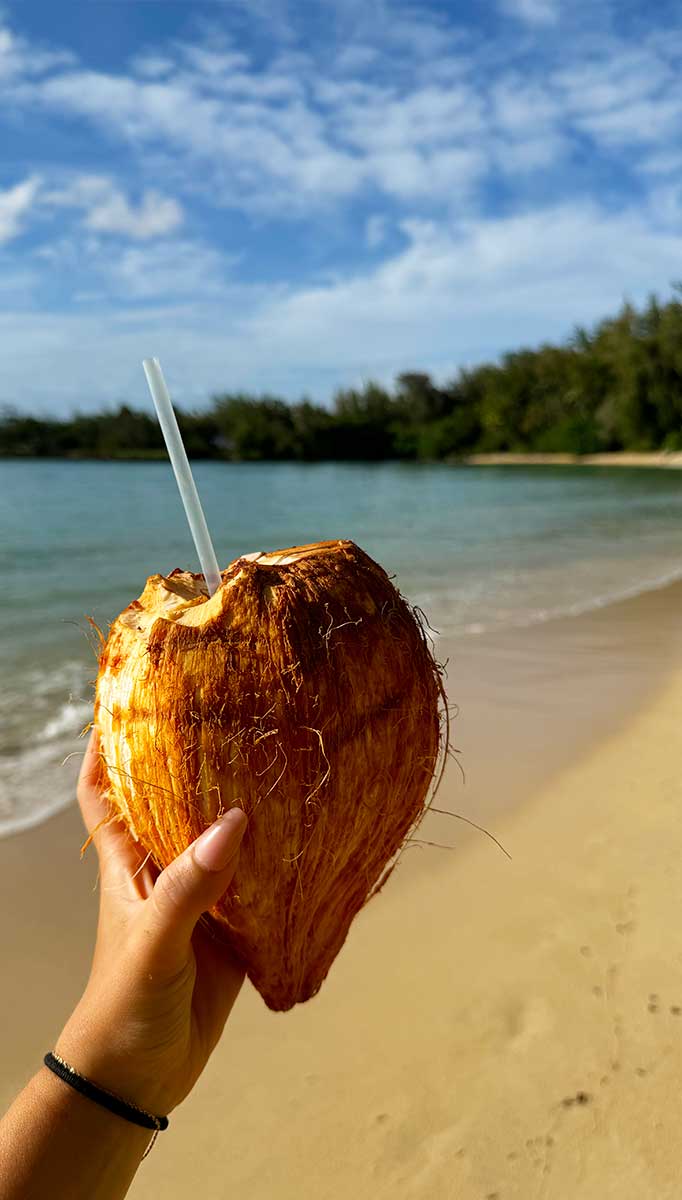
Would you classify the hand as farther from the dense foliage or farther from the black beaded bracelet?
the dense foliage

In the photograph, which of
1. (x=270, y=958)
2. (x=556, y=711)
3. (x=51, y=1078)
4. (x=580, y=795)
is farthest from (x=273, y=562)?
Result: (x=556, y=711)

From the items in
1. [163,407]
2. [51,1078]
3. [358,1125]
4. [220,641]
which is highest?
[163,407]

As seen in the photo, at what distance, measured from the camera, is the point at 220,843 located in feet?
3.83

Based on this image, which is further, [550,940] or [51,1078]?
[550,940]

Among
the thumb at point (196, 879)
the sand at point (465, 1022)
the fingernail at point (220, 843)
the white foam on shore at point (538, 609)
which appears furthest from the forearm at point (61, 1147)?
the white foam on shore at point (538, 609)

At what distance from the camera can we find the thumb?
3.83 ft

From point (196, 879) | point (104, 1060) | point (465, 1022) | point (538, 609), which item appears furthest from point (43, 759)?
point (538, 609)

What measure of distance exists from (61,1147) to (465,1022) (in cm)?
144

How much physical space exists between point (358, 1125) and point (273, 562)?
4.75 ft

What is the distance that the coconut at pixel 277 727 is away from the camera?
124 cm

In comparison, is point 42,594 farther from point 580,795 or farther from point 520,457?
point 520,457

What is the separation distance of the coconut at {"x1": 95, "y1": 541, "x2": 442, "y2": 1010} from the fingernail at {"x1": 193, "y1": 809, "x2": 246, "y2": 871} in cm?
6

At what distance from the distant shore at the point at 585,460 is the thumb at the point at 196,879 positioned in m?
48.9

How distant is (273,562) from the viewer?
4.63ft
